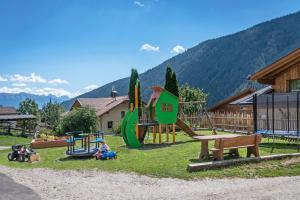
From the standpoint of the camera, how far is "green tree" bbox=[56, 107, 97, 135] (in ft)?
112

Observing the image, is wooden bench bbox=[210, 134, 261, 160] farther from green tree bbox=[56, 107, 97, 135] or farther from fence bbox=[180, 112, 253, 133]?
green tree bbox=[56, 107, 97, 135]

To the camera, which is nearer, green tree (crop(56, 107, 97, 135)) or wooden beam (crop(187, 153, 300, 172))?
wooden beam (crop(187, 153, 300, 172))

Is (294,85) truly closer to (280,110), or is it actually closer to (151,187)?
(280,110)

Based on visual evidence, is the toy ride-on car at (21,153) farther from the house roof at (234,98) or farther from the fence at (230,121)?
the house roof at (234,98)

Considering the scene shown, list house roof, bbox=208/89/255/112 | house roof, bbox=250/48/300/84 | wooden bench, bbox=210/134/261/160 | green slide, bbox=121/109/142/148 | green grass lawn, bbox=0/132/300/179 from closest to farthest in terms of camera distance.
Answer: green grass lawn, bbox=0/132/300/179, wooden bench, bbox=210/134/261/160, green slide, bbox=121/109/142/148, house roof, bbox=250/48/300/84, house roof, bbox=208/89/255/112

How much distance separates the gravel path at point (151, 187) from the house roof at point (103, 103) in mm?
41573

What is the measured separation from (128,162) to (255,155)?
4.50m

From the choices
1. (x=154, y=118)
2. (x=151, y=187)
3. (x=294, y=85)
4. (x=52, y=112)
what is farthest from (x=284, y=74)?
(x=52, y=112)

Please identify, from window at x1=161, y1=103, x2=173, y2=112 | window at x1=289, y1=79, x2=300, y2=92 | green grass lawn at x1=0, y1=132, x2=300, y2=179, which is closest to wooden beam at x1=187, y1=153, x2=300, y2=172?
green grass lawn at x1=0, y1=132, x2=300, y2=179

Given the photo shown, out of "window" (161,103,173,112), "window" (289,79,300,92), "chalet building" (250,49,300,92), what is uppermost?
"chalet building" (250,49,300,92)

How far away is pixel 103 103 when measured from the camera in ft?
225

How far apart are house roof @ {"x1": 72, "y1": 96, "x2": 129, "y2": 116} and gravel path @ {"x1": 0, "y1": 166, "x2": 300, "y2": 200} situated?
41573 millimetres

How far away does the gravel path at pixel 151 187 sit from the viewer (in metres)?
9.37

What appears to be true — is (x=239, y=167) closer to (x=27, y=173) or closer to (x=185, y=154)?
(x=185, y=154)
